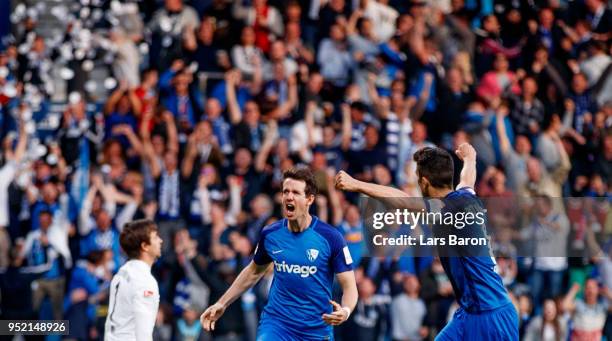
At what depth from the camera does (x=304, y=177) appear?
980 cm

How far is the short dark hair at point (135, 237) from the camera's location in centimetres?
956

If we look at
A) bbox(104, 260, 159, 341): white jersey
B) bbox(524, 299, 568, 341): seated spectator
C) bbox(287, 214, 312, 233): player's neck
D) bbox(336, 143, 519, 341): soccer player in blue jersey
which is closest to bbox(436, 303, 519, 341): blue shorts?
bbox(336, 143, 519, 341): soccer player in blue jersey

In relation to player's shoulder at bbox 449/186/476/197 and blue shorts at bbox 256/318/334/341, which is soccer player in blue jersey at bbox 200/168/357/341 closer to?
blue shorts at bbox 256/318/334/341

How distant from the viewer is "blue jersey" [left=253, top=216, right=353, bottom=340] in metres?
9.81

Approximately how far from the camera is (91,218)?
16641 millimetres

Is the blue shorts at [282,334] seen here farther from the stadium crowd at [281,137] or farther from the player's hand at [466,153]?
the stadium crowd at [281,137]

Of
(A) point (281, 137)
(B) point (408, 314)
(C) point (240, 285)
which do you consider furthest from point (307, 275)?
(A) point (281, 137)

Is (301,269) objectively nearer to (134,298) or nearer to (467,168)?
(134,298)

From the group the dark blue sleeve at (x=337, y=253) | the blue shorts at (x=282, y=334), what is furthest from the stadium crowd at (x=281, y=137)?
the dark blue sleeve at (x=337, y=253)

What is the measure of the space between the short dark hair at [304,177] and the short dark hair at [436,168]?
103 cm

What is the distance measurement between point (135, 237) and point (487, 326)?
2794mm

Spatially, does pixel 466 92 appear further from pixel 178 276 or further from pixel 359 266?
pixel 178 276

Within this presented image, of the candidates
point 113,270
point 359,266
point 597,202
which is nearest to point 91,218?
point 113,270

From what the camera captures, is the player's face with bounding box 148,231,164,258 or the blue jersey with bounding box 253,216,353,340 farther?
the blue jersey with bounding box 253,216,353,340
